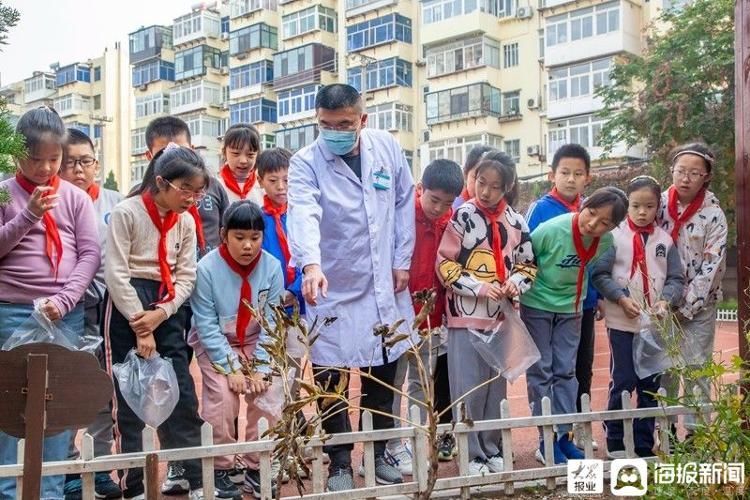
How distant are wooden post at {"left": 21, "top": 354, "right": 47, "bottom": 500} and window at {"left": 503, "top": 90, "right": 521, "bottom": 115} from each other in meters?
27.0

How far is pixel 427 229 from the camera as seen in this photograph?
4281mm

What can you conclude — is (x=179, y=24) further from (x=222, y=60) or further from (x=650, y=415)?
(x=650, y=415)

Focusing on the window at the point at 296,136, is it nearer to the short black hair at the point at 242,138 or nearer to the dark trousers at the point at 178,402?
the short black hair at the point at 242,138

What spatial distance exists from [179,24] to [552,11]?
814 inches

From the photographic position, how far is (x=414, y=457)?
362 cm

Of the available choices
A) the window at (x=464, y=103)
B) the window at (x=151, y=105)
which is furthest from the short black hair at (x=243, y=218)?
the window at (x=151, y=105)

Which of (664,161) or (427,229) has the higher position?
(664,161)

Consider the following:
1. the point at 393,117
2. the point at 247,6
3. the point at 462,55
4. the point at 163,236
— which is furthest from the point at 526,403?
the point at 247,6

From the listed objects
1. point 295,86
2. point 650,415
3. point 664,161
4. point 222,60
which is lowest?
point 650,415

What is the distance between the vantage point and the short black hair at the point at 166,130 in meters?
4.84

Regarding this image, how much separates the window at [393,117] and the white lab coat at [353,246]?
1060 inches

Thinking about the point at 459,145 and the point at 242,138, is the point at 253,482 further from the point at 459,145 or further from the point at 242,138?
the point at 459,145

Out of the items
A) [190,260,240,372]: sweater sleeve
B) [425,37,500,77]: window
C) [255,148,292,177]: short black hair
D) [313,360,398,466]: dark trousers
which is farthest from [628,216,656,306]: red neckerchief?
[425,37,500,77]: window

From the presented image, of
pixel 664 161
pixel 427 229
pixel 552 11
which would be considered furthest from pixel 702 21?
pixel 427 229
